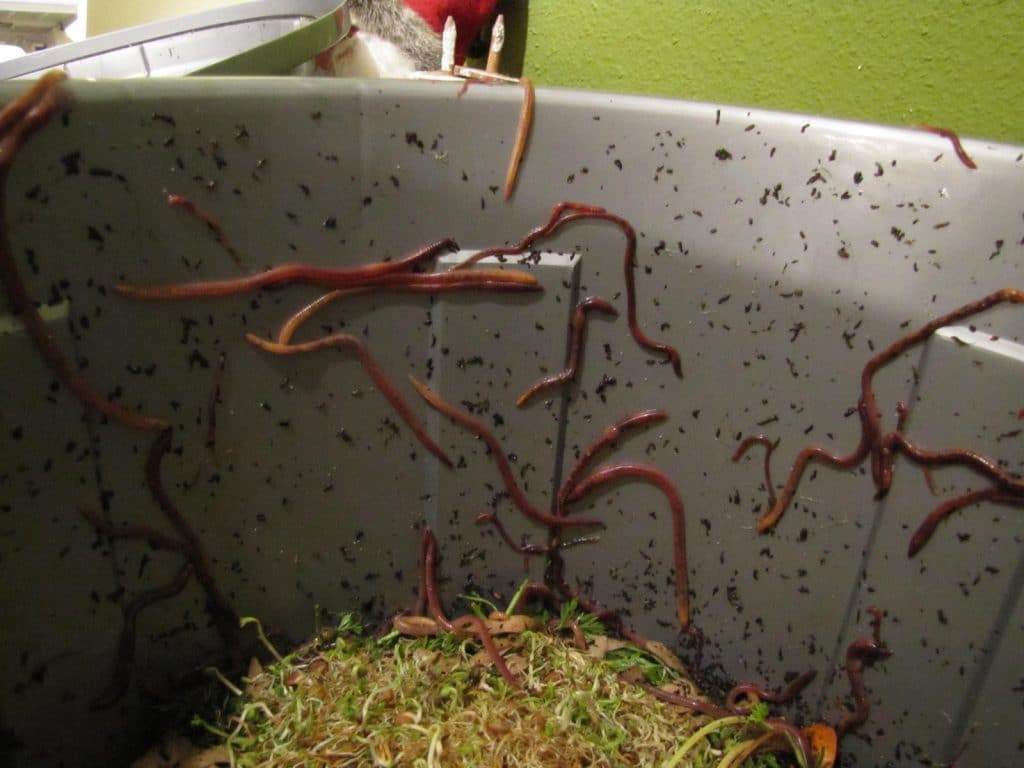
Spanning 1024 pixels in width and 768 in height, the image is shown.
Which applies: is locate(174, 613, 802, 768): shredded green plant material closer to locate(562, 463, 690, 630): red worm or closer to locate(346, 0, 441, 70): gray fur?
locate(562, 463, 690, 630): red worm

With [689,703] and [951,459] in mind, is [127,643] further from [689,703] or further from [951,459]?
[951,459]

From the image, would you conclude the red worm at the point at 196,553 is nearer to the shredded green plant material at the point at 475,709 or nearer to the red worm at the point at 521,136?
the shredded green plant material at the point at 475,709

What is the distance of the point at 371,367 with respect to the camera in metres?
0.70

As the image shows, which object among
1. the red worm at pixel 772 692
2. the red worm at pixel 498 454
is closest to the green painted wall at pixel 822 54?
the red worm at pixel 498 454

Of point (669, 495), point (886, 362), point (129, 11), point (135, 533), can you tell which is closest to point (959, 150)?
point (886, 362)

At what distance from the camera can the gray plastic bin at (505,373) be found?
57 cm

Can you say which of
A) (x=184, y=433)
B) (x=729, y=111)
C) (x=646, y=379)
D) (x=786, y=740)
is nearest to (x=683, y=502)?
(x=646, y=379)

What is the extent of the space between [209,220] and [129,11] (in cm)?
119

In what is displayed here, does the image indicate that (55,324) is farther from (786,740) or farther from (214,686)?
(786,740)

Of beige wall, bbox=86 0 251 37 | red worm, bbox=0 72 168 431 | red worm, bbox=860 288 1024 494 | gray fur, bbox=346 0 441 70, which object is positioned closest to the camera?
red worm, bbox=0 72 168 431

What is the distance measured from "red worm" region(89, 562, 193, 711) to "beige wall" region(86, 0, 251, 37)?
1.21 metres

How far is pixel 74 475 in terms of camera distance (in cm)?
58

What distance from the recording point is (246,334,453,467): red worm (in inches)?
25.7

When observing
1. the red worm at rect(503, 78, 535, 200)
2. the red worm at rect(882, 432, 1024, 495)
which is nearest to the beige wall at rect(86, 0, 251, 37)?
the red worm at rect(503, 78, 535, 200)
